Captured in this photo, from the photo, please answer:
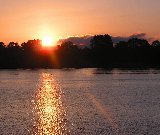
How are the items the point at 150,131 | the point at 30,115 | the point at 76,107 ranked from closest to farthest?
the point at 150,131 < the point at 30,115 < the point at 76,107

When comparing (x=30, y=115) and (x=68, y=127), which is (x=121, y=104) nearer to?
(x=30, y=115)

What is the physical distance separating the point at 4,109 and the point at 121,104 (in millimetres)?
13842

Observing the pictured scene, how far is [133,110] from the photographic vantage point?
43.8 metres

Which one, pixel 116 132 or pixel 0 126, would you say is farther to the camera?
pixel 0 126

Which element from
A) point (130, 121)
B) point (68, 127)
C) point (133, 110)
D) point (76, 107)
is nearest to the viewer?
point (68, 127)

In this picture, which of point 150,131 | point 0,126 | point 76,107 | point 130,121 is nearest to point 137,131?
point 150,131

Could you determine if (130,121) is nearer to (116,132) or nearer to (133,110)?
(116,132)

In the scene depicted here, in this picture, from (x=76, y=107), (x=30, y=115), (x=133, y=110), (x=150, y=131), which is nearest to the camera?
(x=150, y=131)

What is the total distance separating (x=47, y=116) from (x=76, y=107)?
22.5ft

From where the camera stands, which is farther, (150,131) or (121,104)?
(121,104)

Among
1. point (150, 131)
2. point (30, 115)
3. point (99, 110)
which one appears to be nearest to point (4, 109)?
point (30, 115)

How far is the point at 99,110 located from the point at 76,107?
3.85 metres

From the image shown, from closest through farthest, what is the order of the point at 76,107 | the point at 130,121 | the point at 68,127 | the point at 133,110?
the point at 68,127
the point at 130,121
the point at 133,110
the point at 76,107

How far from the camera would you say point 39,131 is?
3266cm
